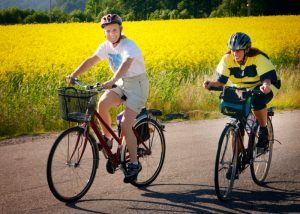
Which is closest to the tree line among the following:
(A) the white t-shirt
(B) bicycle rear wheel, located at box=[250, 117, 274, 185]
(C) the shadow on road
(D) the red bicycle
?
(D) the red bicycle

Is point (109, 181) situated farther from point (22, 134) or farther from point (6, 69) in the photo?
point (6, 69)

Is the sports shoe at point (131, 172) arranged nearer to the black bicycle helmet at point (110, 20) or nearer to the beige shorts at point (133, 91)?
the beige shorts at point (133, 91)

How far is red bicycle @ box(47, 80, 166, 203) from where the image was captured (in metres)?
4.37

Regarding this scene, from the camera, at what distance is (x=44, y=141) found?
7449mm

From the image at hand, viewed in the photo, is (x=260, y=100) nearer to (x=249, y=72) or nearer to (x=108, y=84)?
(x=249, y=72)

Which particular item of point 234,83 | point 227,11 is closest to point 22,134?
point 234,83

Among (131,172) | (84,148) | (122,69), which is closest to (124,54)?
(122,69)

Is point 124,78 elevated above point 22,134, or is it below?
above

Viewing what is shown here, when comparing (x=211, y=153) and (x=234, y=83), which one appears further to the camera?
(x=211, y=153)

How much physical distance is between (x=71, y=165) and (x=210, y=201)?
1434 mm

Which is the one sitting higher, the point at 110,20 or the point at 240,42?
the point at 110,20

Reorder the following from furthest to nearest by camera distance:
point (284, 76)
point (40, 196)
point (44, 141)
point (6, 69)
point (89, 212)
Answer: point (284, 76) < point (6, 69) < point (44, 141) < point (40, 196) < point (89, 212)

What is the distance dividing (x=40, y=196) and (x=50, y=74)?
588 centimetres

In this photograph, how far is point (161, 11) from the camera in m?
66.6
